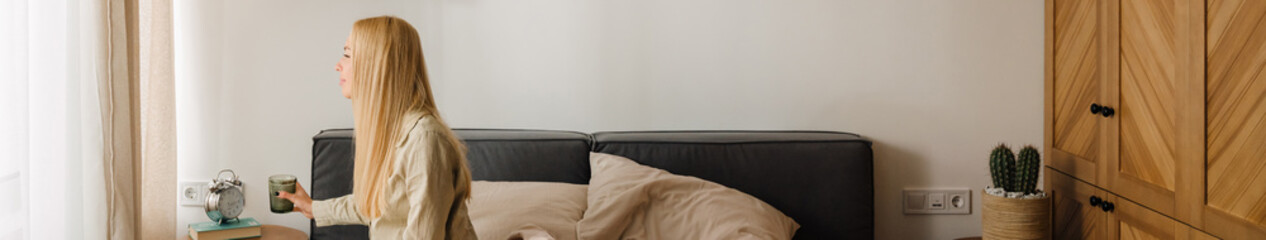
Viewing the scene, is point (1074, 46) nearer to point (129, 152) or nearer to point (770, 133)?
point (770, 133)

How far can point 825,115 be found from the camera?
102 inches

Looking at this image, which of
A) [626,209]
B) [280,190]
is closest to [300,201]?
[280,190]

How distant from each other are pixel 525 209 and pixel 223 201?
87cm

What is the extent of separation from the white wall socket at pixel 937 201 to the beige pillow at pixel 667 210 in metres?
0.59

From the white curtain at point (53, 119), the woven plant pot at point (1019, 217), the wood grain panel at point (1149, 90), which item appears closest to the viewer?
the white curtain at point (53, 119)

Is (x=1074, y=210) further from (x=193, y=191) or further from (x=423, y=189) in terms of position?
(x=193, y=191)

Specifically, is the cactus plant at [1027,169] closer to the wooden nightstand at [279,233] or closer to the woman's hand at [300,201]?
the woman's hand at [300,201]

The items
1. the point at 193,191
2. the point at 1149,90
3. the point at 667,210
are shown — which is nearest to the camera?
the point at 1149,90

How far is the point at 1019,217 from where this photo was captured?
86.0 inches

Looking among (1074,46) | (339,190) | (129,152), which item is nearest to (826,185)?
(1074,46)

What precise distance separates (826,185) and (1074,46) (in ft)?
2.59

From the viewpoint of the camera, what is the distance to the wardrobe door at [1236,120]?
5.42 feet

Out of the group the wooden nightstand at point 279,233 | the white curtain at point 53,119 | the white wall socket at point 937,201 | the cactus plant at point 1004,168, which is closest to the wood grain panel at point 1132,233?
the cactus plant at point 1004,168

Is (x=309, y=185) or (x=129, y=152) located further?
(x=309, y=185)
